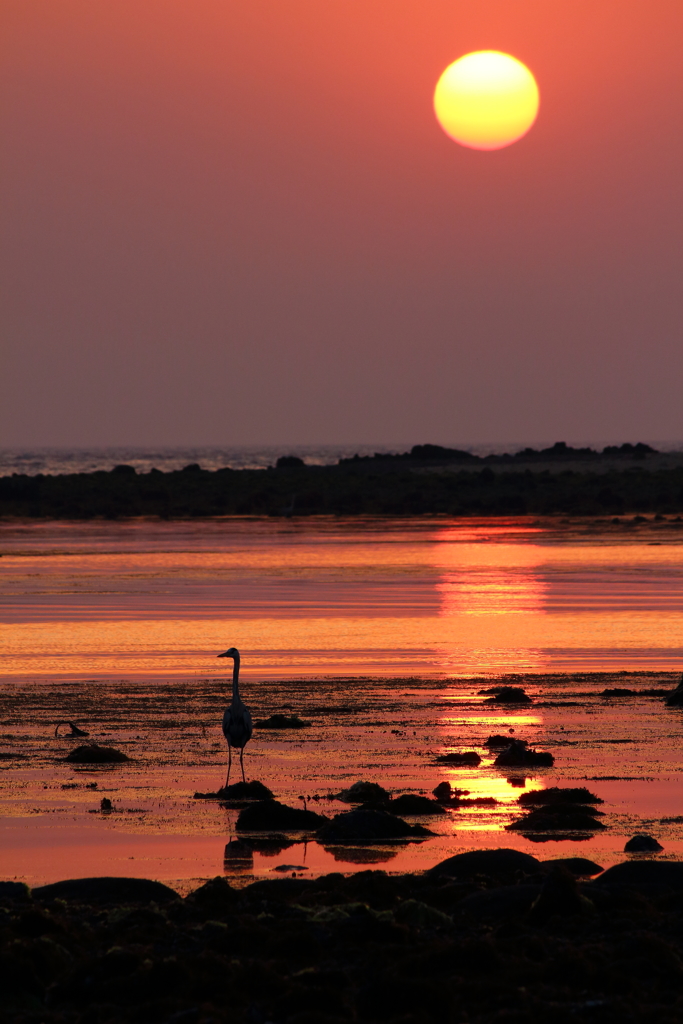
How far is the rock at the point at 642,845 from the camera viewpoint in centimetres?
1269

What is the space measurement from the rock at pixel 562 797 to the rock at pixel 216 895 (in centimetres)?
417

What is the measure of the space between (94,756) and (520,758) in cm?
450

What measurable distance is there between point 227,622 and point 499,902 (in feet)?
62.4

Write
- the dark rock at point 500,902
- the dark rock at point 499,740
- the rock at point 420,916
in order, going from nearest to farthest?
the rock at point 420,916 < the dark rock at point 500,902 < the dark rock at point 499,740

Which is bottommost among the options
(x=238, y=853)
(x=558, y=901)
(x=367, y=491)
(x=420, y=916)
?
(x=238, y=853)

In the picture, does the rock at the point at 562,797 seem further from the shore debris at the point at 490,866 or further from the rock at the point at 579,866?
the shore debris at the point at 490,866

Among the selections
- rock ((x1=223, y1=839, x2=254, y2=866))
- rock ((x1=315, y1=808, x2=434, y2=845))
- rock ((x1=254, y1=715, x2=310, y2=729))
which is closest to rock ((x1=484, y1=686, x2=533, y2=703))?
rock ((x1=254, y1=715, x2=310, y2=729))

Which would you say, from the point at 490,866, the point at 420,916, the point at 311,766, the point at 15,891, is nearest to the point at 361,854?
the point at 490,866

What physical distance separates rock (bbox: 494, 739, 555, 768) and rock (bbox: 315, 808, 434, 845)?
279 cm

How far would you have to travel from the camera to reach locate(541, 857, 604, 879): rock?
12008 millimetres

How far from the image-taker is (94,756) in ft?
53.1

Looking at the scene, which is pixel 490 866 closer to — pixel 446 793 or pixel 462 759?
pixel 446 793

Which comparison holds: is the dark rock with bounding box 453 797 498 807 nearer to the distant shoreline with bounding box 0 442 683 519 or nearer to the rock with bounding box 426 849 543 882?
the rock with bounding box 426 849 543 882

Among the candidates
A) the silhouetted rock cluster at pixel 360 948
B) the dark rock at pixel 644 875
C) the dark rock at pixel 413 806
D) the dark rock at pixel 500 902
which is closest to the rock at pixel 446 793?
the dark rock at pixel 413 806
